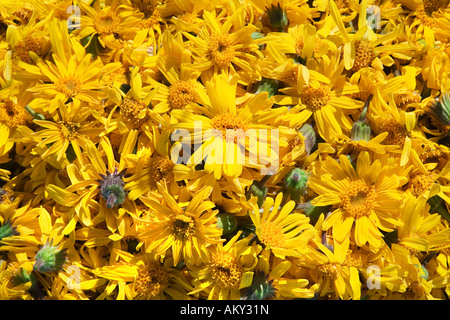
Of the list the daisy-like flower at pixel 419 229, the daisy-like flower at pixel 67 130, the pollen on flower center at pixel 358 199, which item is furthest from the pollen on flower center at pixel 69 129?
the daisy-like flower at pixel 419 229

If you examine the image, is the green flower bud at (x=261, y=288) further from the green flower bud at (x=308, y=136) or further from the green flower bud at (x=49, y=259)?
the green flower bud at (x=49, y=259)

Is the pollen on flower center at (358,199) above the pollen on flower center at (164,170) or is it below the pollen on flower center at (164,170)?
below

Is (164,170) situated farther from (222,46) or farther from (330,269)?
(330,269)

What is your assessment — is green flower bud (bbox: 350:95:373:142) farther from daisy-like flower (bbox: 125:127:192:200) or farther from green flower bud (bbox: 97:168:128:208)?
green flower bud (bbox: 97:168:128:208)

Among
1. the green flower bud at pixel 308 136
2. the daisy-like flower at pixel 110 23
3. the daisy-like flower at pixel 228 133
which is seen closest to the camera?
the daisy-like flower at pixel 228 133

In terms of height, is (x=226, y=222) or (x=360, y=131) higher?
(x=360, y=131)

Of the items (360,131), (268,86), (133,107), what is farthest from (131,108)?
(360,131)

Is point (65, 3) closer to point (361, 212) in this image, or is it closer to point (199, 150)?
point (199, 150)
